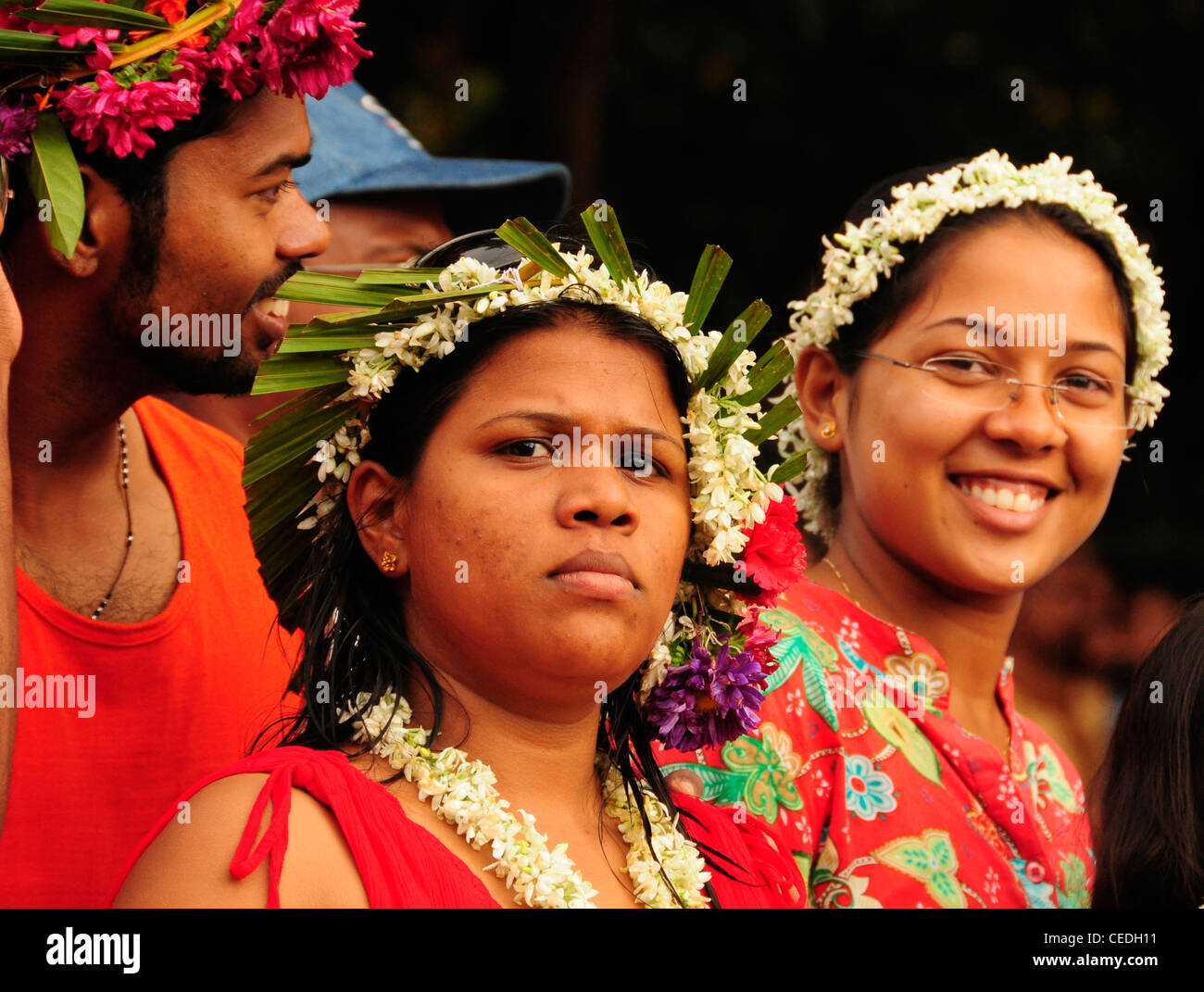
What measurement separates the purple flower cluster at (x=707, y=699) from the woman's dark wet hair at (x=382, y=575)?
12 centimetres

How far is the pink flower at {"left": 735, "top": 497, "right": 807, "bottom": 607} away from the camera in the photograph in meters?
2.71

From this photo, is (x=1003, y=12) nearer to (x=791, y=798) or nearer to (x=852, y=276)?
(x=852, y=276)

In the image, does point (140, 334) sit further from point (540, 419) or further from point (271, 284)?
point (540, 419)

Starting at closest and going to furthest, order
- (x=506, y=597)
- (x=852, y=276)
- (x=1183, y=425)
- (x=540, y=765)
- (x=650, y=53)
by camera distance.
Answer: (x=506, y=597), (x=540, y=765), (x=852, y=276), (x=650, y=53), (x=1183, y=425)

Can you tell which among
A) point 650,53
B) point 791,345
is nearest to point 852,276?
point 791,345

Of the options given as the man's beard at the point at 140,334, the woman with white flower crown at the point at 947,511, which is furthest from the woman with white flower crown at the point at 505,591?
the man's beard at the point at 140,334

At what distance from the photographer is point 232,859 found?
6.96 feet

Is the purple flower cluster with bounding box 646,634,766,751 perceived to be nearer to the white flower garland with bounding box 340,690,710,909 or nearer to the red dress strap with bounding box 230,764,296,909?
the white flower garland with bounding box 340,690,710,909

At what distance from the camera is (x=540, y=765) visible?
2547 mm

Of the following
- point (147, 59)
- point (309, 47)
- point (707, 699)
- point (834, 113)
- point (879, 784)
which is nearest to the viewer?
point (707, 699)

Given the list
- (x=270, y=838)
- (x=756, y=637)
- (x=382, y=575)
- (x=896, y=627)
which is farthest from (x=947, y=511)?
(x=270, y=838)

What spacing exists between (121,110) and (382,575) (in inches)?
38.7

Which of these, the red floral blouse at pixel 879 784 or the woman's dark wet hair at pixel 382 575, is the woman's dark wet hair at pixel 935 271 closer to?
the red floral blouse at pixel 879 784

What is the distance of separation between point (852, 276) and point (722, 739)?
1.34m
